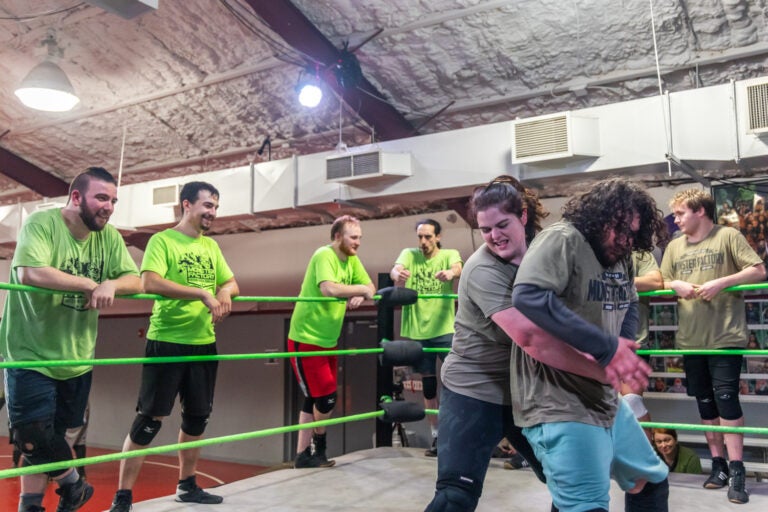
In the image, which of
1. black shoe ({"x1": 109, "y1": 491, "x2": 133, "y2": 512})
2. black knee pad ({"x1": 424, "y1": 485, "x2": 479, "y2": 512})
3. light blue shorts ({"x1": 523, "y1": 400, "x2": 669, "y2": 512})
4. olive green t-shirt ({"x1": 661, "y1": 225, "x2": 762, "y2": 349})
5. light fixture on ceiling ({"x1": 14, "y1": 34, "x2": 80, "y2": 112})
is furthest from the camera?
light fixture on ceiling ({"x1": 14, "y1": 34, "x2": 80, "y2": 112})

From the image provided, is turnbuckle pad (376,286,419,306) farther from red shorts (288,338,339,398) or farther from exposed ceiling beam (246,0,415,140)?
exposed ceiling beam (246,0,415,140)

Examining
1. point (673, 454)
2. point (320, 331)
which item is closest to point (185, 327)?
point (320, 331)

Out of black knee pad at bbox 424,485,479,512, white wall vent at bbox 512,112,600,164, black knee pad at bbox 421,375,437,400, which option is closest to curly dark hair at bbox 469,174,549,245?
black knee pad at bbox 424,485,479,512

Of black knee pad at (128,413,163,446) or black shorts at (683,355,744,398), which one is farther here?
black shorts at (683,355,744,398)

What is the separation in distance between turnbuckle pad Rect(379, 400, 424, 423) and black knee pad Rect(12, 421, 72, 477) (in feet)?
5.30

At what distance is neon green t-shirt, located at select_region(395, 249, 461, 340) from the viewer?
4.31 meters

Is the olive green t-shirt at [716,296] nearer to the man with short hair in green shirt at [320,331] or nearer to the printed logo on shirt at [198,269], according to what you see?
the man with short hair in green shirt at [320,331]

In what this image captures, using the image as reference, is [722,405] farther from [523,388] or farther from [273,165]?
[273,165]

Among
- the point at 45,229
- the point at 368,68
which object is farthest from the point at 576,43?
the point at 45,229

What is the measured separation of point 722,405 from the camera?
3254 millimetres

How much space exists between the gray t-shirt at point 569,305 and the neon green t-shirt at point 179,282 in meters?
1.75

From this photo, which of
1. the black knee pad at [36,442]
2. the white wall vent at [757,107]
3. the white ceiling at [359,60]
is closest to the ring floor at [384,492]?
the black knee pad at [36,442]

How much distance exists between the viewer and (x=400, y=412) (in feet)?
11.2

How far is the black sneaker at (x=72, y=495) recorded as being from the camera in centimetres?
243
